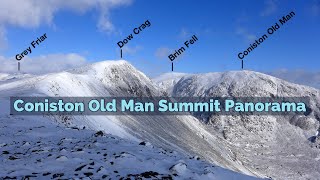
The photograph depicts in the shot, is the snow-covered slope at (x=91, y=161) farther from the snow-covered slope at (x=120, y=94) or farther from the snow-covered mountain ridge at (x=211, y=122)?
the snow-covered mountain ridge at (x=211, y=122)

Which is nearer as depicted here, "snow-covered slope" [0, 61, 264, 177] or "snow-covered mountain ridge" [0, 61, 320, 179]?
"snow-covered slope" [0, 61, 264, 177]

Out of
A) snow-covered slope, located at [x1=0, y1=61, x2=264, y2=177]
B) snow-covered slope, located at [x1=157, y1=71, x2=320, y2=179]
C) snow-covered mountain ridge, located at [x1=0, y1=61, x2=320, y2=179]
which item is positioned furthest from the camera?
snow-covered slope, located at [x1=157, y1=71, x2=320, y2=179]

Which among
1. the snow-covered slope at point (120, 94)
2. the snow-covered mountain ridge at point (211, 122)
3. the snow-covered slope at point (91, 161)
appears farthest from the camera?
the snow-covered mountain ridge at point (211, 122)

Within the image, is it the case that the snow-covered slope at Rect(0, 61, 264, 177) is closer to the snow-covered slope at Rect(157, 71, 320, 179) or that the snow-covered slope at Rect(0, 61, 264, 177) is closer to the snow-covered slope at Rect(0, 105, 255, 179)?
the snow-covered slope at Rect(0, 105, 255, 179)

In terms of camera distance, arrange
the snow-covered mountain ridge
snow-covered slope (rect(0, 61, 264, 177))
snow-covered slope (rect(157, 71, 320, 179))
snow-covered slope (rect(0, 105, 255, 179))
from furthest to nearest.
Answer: snow-covered slope (rect(157, 71, 320, 179)) → the snow-covered mountain ridge → snow-covered slope (rect(0, 61, 264, 177)) → snow-covered slope (rect(0, 105, 255, 179))

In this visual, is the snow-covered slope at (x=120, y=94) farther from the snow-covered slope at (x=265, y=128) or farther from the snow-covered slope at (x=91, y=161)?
the snow-covered slope at (x=265, y=128)

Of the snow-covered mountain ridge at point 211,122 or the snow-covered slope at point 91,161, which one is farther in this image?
the snow-covered mountain ridge at point 211,122

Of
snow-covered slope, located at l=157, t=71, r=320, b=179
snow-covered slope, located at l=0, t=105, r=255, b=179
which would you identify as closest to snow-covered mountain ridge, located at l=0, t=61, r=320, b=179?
snow-covered slope, located at l=157, t=71, r=320, b=179

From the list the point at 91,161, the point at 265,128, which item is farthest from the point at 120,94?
the point at 265,128

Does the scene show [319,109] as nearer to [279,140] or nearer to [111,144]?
[279,140]

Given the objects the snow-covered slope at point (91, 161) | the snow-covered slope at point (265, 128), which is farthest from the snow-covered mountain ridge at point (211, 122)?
the snow-covered slope at point (91, 161)

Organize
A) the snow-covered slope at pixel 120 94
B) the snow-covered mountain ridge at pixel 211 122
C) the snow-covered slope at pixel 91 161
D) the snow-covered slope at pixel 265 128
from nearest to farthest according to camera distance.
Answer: the snow-covered slope at pixel 91 161
the snow-covered slope at pixel 120 94
the snow-covered mountain ridge at pixel 211 122
the snow-covered slope at pixel 265 128
